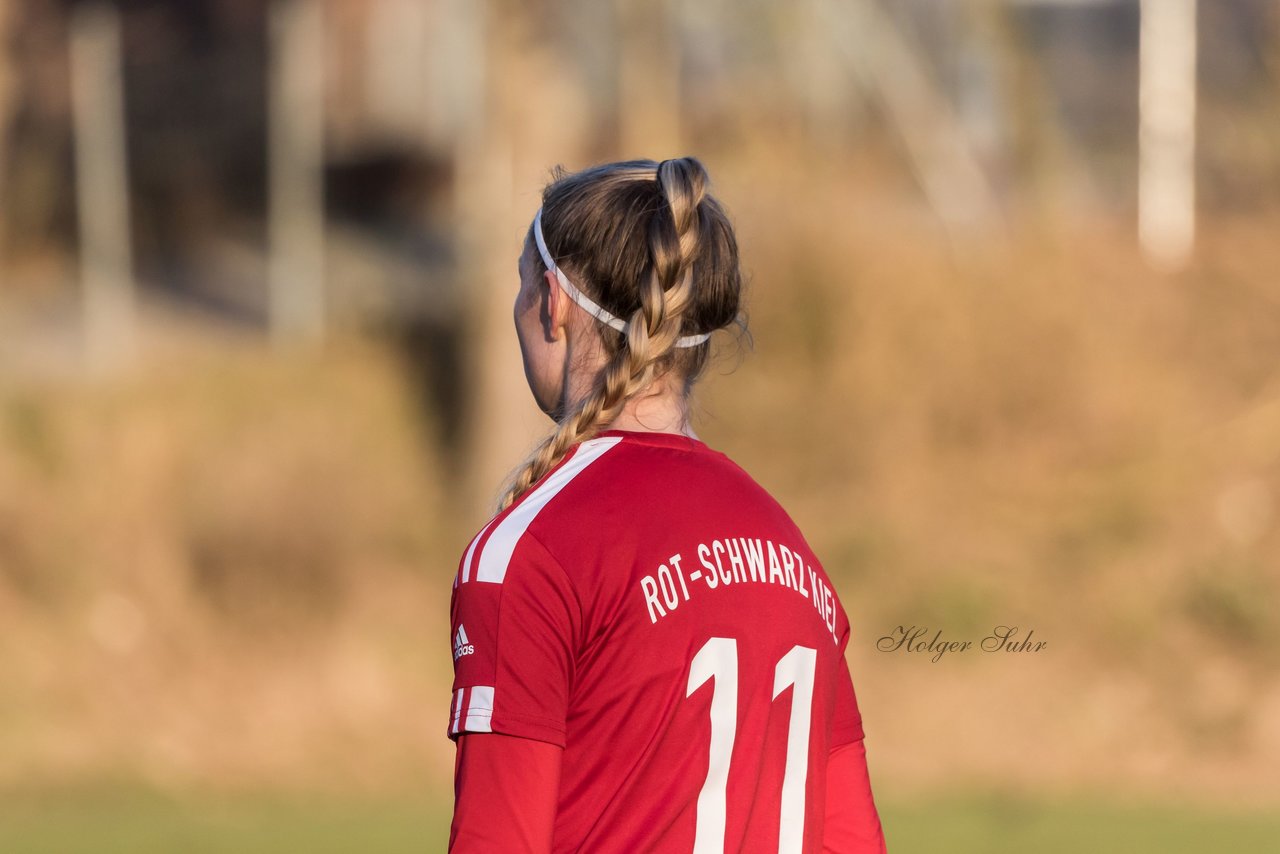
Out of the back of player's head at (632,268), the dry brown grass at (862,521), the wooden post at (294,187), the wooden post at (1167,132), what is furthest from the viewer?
the wooden post at (294,187)

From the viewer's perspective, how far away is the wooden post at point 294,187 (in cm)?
1293

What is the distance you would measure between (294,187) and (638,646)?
1202 centimetres

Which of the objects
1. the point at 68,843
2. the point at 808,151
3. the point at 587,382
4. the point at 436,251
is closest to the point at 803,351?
the point at 808,151

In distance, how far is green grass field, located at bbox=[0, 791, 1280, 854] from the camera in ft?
22.2

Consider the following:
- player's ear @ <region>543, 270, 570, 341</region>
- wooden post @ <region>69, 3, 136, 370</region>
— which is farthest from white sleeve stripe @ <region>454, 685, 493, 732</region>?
wooden post @ <region>69, 3, 136, 370</region>

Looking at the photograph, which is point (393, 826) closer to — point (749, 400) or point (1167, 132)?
point (749, 400)

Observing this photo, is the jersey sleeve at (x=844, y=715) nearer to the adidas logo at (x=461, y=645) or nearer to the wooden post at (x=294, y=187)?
the adidas logo at (x=461, y=645)

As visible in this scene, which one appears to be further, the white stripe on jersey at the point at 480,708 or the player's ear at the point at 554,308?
the player's ear at the point at 554,308

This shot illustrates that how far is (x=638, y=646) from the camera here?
1619mm

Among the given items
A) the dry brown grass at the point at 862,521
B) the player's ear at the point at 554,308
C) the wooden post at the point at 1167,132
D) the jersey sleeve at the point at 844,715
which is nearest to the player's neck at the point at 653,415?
the player's ear at the point at 554,308

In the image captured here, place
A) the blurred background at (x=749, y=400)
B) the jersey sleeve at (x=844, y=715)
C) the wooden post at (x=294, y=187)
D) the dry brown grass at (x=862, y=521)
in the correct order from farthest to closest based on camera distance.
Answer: the wooden post at (x=294, y=187), the dry brown grass at (x=862, y=521), the blurred background at (x=749, y=400), the jersey sleeve at (x=844, y=715)

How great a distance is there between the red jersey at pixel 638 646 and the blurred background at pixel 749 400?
5.56 meters

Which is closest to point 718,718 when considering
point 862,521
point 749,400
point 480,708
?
point 480,708

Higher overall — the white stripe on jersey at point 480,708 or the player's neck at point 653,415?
the player's neck at point 653,415
